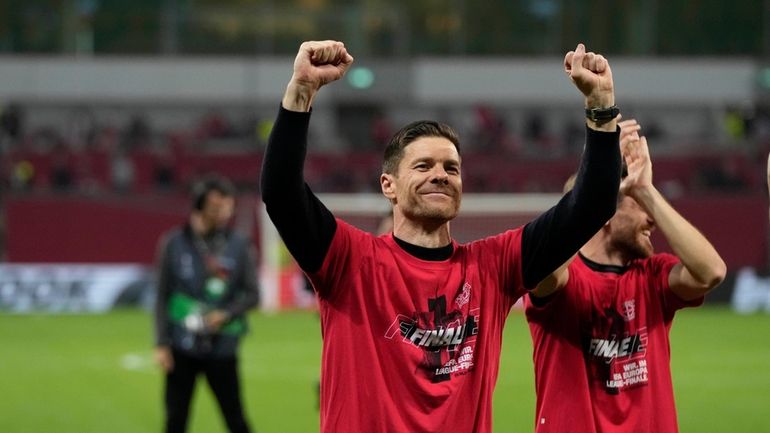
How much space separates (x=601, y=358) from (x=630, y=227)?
0.62m

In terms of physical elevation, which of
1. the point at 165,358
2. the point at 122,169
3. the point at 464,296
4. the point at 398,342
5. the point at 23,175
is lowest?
the point at 23,175

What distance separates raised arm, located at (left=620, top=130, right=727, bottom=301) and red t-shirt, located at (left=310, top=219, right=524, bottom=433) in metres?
1.05

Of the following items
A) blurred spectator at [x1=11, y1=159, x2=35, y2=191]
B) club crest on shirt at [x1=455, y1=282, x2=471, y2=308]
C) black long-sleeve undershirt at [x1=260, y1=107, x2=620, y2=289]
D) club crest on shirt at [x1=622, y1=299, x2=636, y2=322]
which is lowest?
blurred spectator at [x1=11, y1=159, x2=35, y2=191]

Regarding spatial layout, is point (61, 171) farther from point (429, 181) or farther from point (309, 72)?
point (309, 72)

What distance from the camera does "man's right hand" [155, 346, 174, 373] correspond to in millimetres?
8297

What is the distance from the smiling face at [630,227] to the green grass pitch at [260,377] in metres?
6.49

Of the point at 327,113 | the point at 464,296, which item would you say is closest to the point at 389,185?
the point at 464,296

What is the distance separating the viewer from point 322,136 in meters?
38.0

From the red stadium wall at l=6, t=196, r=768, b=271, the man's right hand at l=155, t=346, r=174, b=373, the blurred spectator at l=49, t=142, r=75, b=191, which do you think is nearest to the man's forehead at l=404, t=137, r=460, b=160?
the man's right hand at l=155, t=346, r=174, b=373

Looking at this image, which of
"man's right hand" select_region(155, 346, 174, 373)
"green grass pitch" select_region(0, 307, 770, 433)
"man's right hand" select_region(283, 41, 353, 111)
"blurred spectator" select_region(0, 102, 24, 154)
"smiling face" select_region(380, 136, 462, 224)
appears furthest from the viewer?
"blurred spectator" select_region(0, 102, 24, 154)

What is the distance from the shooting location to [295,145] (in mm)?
3904

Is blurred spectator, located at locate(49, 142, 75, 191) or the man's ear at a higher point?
the man's ear

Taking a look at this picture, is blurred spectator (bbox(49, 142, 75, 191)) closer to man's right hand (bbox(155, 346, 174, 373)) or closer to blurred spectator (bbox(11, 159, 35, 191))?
blurred spectator (bbox(11, 159, 35, 191))

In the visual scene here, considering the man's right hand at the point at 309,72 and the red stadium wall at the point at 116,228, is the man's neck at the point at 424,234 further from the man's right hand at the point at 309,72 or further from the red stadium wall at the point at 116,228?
the red stadium wall at the point at 116,228
